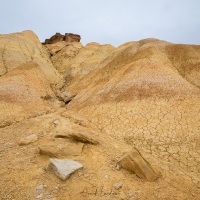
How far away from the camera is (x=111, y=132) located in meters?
9.95

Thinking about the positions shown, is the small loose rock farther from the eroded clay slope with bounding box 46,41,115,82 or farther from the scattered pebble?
the eroded clay slope with bounding box 46,41,115,82

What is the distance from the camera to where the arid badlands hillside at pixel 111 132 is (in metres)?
5.73

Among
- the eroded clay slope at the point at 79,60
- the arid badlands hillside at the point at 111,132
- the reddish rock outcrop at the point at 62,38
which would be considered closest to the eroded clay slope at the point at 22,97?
the arid badlands hillside at the point at 111,132

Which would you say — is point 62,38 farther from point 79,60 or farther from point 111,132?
point 111,132

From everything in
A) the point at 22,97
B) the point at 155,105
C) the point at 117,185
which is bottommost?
the point at 22,97

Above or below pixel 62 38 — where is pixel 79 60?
below

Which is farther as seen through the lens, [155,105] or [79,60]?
[79,60]

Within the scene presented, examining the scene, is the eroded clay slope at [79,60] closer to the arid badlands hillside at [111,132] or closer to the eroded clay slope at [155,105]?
the arid badlands hillside at [111,132]

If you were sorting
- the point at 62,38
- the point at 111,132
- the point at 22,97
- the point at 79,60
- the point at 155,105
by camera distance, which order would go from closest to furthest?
the point at 111,132 → the point at 155,105 → the point at 22,97 → the point at 79,60 → the point at 62,38

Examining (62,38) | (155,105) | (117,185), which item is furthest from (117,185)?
(62,38)

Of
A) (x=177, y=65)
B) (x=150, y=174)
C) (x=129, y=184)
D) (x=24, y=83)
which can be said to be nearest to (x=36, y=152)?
(x=129, y=184)

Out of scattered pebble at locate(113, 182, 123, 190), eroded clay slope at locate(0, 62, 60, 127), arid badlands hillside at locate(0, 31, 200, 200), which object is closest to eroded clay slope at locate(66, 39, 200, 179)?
arid badlands hillside at locate(0, 31, 200, 200)

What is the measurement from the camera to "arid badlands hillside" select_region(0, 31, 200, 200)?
573 cm

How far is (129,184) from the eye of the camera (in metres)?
5.84
